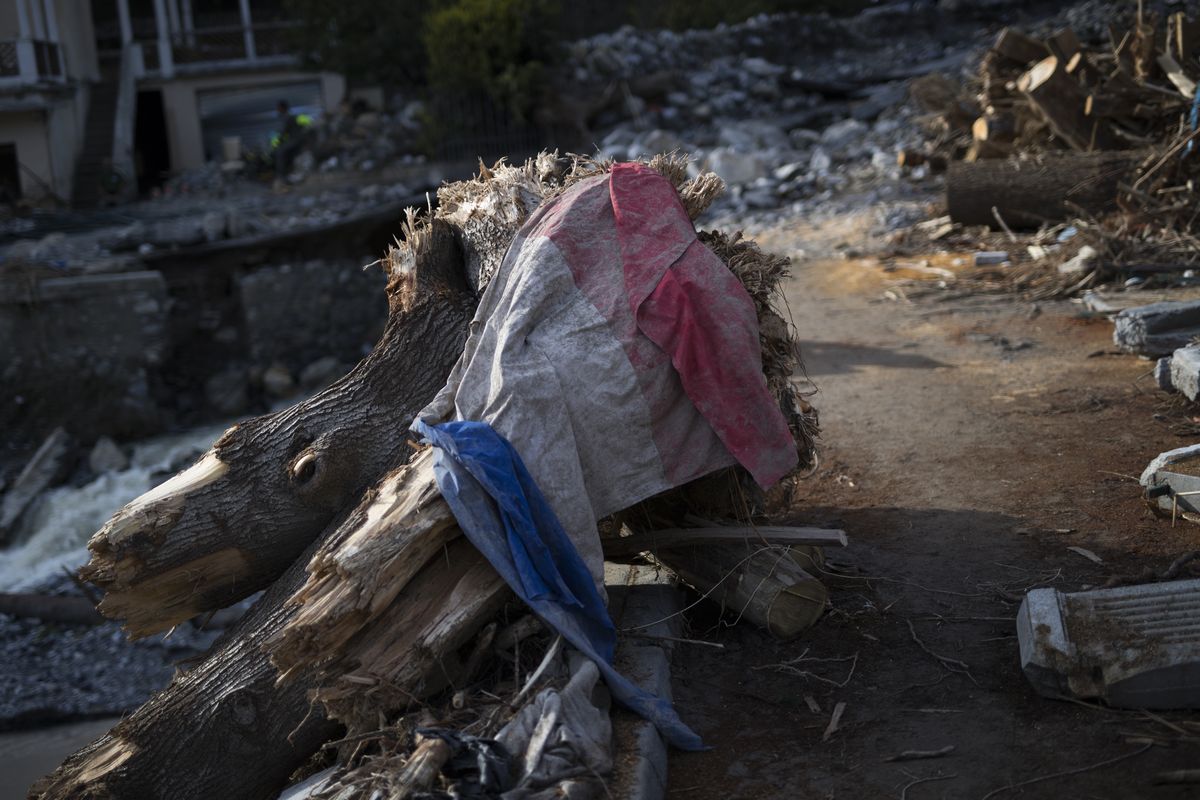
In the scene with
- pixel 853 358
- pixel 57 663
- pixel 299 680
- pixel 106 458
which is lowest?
pixel 57 663

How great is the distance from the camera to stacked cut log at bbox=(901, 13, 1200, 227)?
28.0ft

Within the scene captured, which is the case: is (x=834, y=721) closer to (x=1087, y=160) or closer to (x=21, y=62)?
(x=1087, y=160)

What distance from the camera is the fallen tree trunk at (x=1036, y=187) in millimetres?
8484

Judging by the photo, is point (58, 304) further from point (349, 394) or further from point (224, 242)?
point (349, 394)

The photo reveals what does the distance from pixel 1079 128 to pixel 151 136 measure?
20407 millimetres

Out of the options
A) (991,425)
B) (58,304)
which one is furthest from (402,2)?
(991,425)

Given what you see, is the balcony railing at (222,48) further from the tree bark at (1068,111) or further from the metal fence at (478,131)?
the tree bark at (1068,111)

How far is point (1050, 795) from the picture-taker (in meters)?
2.75

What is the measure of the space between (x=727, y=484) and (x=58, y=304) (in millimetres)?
12225

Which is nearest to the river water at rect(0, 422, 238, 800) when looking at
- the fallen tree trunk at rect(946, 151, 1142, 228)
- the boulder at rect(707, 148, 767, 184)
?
the fallen tree trunk at rect(946, 151, 1142, 228)

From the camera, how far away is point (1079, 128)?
30.8 ft

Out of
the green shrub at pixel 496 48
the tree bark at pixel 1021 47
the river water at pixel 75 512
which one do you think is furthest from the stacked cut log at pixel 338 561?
the green shrub at pixel 496 48

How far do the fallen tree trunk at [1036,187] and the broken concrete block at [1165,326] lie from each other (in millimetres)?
2587

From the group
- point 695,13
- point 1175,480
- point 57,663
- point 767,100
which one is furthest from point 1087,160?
point 695,13
